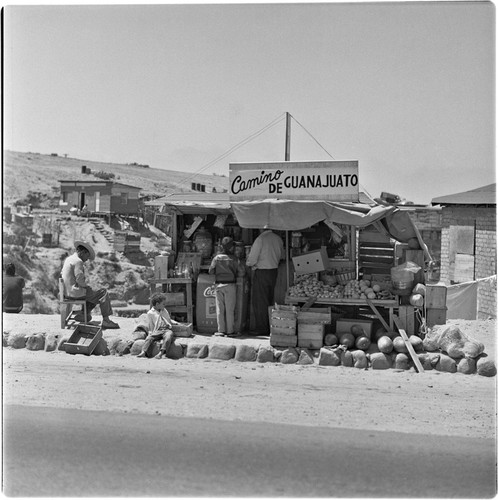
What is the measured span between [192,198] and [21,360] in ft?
14.4

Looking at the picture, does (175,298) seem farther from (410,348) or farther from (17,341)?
(410,348)

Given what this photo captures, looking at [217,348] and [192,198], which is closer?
[217,348]

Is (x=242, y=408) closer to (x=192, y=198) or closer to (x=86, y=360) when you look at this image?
(x=86, y=360)

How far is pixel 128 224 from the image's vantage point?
43.2 metres

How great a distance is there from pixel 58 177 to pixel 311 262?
5036 cm

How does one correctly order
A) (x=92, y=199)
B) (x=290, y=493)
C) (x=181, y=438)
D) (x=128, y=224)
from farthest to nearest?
(x=92, y=199) → (x=128, y=224) → (x=181, y=438) → (x=290, y=493)

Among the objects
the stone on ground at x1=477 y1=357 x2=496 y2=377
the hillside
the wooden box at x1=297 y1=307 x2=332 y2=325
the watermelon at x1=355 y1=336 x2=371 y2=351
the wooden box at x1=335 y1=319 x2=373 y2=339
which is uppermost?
the hillside

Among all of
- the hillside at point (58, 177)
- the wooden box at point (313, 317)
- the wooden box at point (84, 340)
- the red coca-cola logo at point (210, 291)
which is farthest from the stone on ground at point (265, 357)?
the hillside at point (58, 177)

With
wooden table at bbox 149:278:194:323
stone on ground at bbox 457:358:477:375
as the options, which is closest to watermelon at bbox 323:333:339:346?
stone on ground at bbox 457:358:477:375

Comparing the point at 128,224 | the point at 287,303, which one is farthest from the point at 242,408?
the point at 128,224

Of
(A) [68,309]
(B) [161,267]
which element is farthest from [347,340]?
(A) [68,309]

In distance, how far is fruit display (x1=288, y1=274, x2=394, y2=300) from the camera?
12500mm

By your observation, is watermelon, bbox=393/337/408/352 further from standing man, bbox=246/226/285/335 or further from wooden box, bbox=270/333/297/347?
standing man, bbox=246/226/285/335

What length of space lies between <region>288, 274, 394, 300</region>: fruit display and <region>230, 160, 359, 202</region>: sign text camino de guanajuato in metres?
1.43
